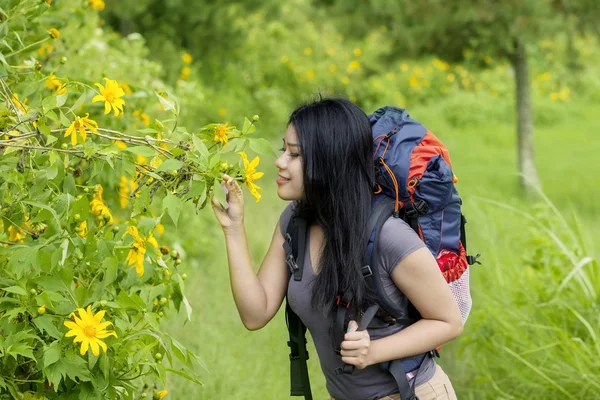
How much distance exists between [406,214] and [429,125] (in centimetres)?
916

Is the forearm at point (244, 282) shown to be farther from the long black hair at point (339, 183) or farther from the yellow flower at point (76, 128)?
the yellow flower at point (76, 128)

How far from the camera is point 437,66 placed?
506 inches

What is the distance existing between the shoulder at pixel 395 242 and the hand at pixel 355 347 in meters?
0.18

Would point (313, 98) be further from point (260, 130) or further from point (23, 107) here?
point (260, 130)

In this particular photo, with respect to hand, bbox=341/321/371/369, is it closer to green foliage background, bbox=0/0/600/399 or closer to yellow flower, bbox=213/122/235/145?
green foliage background, bbox=0/0/600/399

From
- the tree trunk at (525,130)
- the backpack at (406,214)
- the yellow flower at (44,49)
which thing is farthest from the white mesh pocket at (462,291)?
the tree trunk at (525,130)

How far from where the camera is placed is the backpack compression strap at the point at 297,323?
2.11 m

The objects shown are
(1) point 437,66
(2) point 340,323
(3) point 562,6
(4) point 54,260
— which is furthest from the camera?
(1) point 437,66

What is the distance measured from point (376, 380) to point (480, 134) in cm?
912

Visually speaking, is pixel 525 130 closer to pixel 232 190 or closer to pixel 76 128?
pixel 232 190

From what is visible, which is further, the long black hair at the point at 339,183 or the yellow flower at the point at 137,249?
the long black hair at the point at 339,183

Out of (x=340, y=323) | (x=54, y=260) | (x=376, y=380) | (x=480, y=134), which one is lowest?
(x=480, y=134)

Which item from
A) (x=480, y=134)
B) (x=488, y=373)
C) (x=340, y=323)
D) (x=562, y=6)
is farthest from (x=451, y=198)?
(x=480, y=134)

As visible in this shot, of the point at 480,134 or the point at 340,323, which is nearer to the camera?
the point at 340,323
